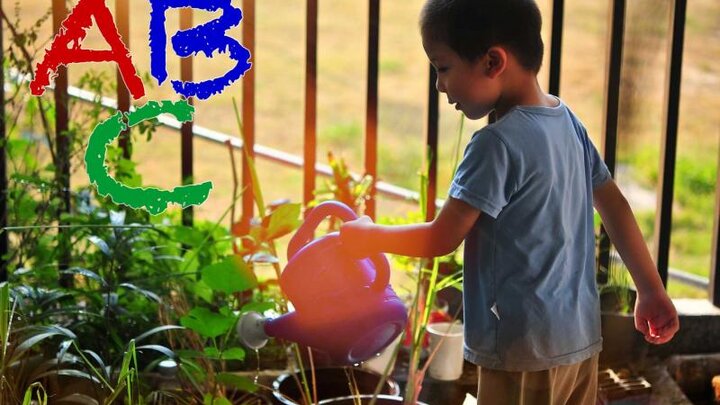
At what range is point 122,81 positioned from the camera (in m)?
2.54

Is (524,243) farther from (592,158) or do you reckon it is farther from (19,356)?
(19,356)

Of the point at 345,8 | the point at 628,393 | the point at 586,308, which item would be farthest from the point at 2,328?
the point at 345,8

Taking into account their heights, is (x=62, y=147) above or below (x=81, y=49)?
below

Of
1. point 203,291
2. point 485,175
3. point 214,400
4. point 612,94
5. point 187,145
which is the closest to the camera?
point 485,175

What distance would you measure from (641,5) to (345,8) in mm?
2249

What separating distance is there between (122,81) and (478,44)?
117 cm

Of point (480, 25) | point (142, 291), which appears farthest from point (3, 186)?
point (480, 25)

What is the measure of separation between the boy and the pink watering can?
0.08 metres

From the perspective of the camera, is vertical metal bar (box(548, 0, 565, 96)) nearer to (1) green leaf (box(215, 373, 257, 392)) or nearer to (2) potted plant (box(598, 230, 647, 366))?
(2) potted plant (box(598, 230, 647, 366))

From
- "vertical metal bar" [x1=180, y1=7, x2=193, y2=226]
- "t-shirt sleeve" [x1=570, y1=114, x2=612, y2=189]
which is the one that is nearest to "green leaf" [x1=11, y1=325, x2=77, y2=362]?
"vertical metal bar" [x1=180, y1=7, x2=193, y2=226]

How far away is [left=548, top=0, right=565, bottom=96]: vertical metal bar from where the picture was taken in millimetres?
2703

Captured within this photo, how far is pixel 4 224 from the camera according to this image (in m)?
2.49

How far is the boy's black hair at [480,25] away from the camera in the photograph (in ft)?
5.41

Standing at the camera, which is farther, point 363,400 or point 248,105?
point 248,105
